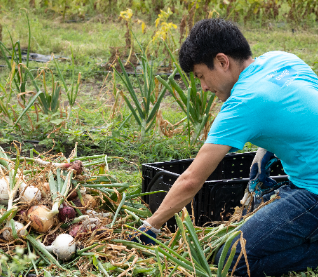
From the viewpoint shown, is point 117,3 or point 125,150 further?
point 117,3

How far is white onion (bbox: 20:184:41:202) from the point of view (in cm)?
191

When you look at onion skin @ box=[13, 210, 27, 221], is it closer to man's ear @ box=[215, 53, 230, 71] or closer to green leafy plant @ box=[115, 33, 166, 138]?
man's ear @ box=[215, 53, 230, 71]

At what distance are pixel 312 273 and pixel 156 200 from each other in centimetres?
93

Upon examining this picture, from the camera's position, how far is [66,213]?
6.26 feet

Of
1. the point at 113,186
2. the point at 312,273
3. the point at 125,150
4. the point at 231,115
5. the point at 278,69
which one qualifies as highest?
the point at 278,69

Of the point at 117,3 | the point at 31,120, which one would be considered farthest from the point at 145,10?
the point at 31,120

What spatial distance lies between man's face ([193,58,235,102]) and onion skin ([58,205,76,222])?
2.89 ft

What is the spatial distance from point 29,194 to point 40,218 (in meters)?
0.15

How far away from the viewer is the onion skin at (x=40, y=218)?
1826mm

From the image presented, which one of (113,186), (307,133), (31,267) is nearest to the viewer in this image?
(31,267)

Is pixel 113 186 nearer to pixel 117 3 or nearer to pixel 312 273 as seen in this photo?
pixel 312 273

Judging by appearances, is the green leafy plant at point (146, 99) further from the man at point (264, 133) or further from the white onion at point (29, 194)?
the white onion at point (29, 194)

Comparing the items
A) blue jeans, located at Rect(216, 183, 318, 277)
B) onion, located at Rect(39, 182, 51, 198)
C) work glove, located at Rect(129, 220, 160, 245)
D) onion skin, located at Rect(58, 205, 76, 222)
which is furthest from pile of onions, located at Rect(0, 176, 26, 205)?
blue jeans, located at Rect(216, 183, 318, 277)

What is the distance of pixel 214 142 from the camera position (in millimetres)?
1802
